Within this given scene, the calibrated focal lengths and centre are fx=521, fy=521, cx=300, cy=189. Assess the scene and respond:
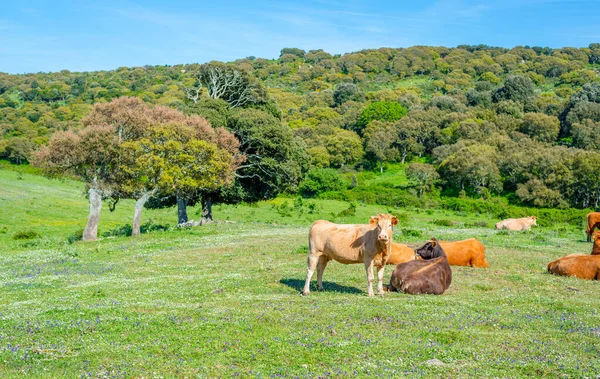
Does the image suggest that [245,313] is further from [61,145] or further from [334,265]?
[61,145]

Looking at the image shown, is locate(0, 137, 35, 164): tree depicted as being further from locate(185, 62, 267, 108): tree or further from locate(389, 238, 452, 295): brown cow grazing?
locate(389, 238, 452, 295): brown cow grazing

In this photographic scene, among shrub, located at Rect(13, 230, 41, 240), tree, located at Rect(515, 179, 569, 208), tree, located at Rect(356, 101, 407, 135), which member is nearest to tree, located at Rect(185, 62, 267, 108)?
shrub, located at Rect(13, 230, 41, 240)

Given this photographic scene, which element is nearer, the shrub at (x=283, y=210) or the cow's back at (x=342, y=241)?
the cow's back at (x=342, y=241)

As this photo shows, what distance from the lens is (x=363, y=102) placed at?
159500mm

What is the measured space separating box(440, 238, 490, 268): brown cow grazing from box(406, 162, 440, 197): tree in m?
65.6

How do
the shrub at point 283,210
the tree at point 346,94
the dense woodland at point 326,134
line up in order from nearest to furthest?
the dense woodland at point 326,134 → the shrub at point 283,210 → the tree at point 346,94

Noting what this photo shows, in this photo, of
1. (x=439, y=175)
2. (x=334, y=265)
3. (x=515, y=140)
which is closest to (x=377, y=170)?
(x=439, y=175)

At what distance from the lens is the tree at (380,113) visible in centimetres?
12838

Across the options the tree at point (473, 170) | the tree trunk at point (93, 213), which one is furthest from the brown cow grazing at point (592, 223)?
the tree at point (473, 170)

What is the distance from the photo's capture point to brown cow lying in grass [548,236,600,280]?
779 inches

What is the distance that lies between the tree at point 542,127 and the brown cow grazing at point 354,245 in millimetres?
96593

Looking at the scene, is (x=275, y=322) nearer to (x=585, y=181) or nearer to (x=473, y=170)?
(x=585, y=181)

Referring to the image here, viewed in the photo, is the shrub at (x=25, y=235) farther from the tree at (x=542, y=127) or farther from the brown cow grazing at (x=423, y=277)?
the tree at (x=542, y=127)

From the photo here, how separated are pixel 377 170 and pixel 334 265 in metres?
88.6
